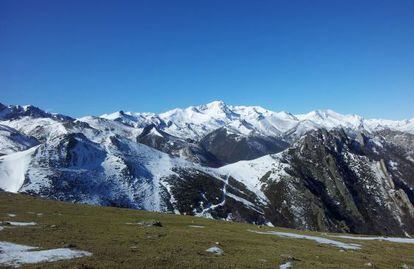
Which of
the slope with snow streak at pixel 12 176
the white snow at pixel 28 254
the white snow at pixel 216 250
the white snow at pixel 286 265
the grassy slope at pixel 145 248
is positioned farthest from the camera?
the slope with snow streak at pixel 12 176

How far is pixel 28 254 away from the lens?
111 feet

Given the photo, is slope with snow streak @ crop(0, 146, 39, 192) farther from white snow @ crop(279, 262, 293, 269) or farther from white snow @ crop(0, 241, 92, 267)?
white snow @ crop(279, 262, 293, 269)

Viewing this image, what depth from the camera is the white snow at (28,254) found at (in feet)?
104

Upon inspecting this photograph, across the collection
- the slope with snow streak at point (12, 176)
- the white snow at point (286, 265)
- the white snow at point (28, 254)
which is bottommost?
the white snow at point (286, 265)

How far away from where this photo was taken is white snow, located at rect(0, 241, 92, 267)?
31594 millimetres

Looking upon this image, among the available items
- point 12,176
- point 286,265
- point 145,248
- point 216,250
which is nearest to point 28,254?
point 145,248

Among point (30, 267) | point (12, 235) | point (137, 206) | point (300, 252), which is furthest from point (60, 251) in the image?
point (137, 206)

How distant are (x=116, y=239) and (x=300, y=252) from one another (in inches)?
910

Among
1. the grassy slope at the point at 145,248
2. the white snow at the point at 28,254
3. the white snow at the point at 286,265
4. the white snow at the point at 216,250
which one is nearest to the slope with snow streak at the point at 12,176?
the grassy slope at the point at 145,248

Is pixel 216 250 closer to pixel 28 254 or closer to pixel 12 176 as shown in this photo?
pixel 28 254

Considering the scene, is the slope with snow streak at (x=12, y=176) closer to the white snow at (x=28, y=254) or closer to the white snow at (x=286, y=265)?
the white snow at (x=28, y=254)

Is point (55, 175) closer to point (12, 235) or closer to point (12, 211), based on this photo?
point (12, 211)

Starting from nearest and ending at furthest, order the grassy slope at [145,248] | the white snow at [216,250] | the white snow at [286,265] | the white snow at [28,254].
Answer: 1. the white snow at [28,254]
2. the grassy slope at [145,248]
3. the white snow at [286,265]
4. the white snow at [216,250]

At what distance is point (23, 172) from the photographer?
19075 centimetres
